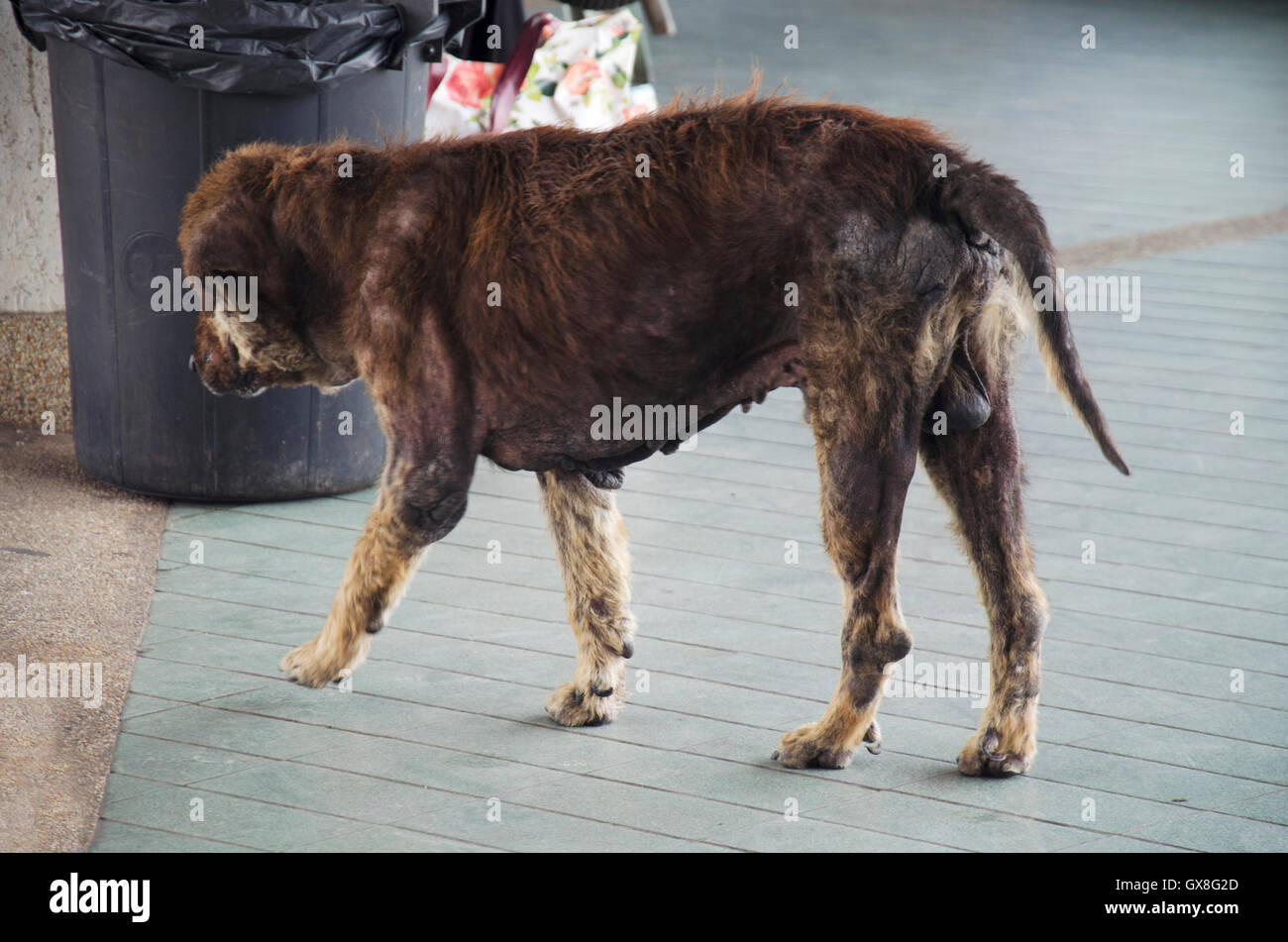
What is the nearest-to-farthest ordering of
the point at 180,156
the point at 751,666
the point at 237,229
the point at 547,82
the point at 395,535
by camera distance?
the point at 395,535
the point at 237,229
the point at 751,666
the point at 180,156
the point at 547,82

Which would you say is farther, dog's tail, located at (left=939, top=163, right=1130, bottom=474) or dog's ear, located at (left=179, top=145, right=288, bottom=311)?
dog's ear, located at (left=179, top=145, right=288, bottom=311)

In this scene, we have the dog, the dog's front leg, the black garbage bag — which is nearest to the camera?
the dog

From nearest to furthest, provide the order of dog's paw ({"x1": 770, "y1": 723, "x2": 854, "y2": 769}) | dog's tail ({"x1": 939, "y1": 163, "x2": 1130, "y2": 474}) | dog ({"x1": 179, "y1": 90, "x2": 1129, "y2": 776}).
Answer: dog's tail ({"x1": 939, "y1": 163, "x2": 1130, "y2": 474}) < dog ({"x1": 179, "y1": 90, "x2": 1129, "y2": 776}) < dog's paw ({"x1": 770, "y1": 723, "x2": 854, "y2": 769})

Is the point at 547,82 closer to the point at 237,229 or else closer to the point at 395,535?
the point at 237,229

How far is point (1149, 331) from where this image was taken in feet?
21.0

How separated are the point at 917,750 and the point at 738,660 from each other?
1.93 feet

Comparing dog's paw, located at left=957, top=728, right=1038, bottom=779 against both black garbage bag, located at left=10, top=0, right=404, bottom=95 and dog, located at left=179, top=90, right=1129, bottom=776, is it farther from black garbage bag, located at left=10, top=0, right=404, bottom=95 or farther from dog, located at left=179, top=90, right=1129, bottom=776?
black garbage bag, located at left=10, top=0, right=404, bottom=95

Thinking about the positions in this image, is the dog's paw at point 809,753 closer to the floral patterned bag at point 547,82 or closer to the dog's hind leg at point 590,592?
the dog's hind leg at point 590,592

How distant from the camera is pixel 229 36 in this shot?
3.97m

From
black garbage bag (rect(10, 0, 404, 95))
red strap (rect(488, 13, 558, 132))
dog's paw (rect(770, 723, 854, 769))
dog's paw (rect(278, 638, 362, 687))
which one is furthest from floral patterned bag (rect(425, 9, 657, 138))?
dog's paw (rect(770, 723, 854, 769))

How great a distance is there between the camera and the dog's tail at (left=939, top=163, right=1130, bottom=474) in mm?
2727

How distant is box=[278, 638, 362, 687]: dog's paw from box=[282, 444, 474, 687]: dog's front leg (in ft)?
0.10

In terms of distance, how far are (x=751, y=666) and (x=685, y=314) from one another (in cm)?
109

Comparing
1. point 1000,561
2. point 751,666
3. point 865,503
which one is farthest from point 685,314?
point 751,666
